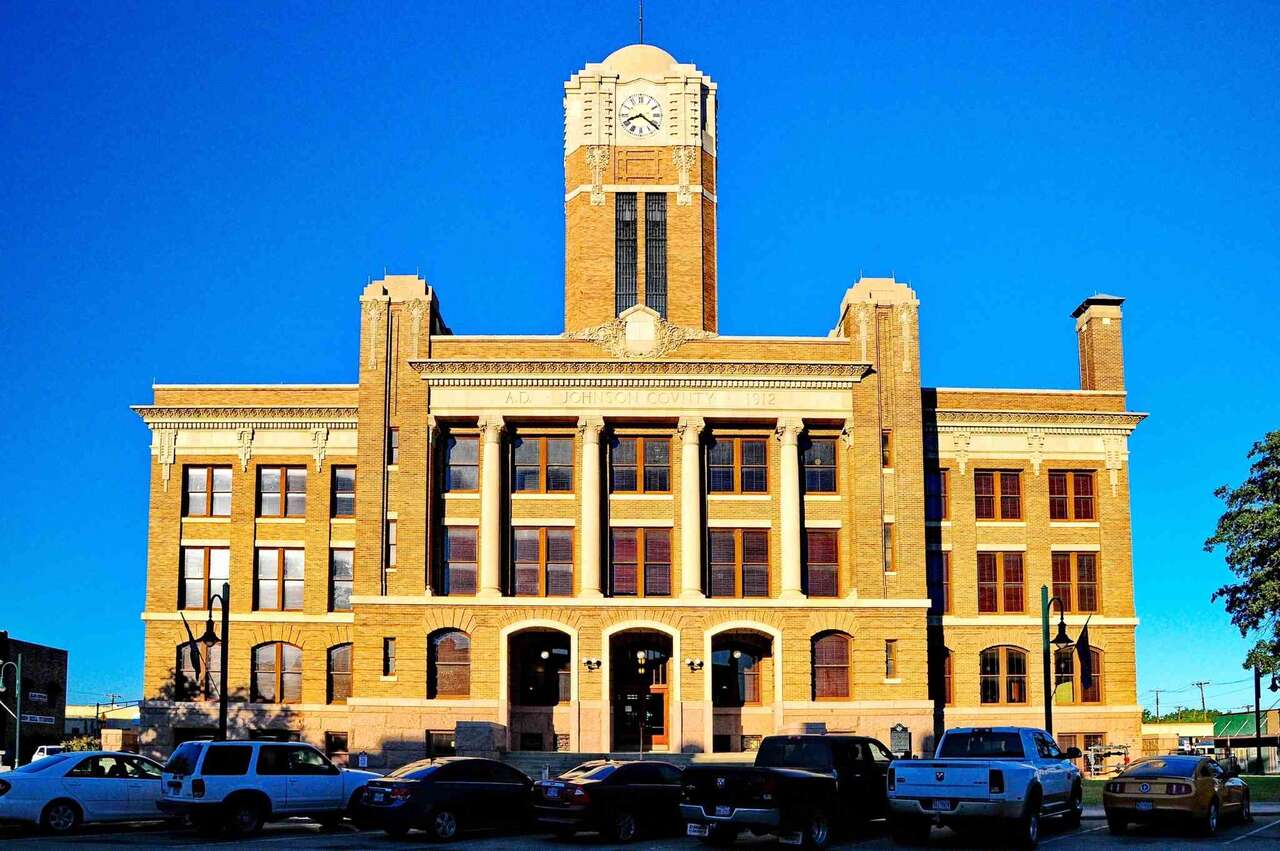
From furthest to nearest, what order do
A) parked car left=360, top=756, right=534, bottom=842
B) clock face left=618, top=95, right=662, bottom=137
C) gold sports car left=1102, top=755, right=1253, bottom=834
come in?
clock face left=618, top=95, right=662, bottom=137
gold sports car left=1102, top=755, right=1253, bottom=834
parked car left=360, top=756, right=534, bottom=842

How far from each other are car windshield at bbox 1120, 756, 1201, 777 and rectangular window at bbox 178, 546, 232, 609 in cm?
3788

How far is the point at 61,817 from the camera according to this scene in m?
29.8

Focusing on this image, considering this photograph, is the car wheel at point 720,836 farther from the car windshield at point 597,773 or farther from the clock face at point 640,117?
the clock face at point 640,117

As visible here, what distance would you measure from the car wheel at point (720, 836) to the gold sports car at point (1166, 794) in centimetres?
761

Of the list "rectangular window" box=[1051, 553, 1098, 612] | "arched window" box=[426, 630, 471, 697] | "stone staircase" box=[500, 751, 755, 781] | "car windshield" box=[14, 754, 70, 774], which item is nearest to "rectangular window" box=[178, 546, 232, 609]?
"arched window" box=[426, 630, 471, 697]

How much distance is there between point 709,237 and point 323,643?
2202 centimetres

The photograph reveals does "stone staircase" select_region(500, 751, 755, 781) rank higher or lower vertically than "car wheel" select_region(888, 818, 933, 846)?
lower

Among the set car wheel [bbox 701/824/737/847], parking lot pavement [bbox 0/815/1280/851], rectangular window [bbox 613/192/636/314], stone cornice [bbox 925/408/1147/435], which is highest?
rectangular window [bbox 613/192/636/314]

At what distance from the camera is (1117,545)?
2285 inches

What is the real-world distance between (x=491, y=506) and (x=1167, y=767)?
28.7m

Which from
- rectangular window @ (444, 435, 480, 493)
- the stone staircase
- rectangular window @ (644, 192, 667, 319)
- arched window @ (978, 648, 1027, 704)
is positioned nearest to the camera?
the stone staircase

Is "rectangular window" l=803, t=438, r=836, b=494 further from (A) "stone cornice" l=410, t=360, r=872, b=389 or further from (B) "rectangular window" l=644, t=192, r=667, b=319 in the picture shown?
(B) "rectangular window" l=644, t=192, r=667, b=319

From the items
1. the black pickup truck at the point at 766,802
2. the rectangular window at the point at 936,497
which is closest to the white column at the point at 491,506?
the rectangular window at the point at 936,497

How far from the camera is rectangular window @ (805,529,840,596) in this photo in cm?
5478
